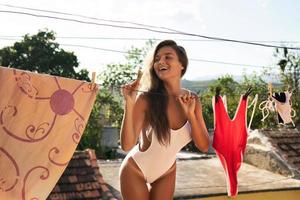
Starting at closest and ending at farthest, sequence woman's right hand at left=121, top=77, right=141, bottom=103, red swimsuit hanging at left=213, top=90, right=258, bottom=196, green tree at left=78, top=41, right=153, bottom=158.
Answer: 1. woman's right hand at left=121, top=77, right=141, bottom=103
2. red swimsuit hanging at left=213, top=90, right=258, bottom=196
3. green tree at left=78, top=41, right=153, bottom=158

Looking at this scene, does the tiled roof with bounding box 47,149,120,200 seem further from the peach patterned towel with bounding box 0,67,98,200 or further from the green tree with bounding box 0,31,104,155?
the green tree with bounding box 0,31,104,155

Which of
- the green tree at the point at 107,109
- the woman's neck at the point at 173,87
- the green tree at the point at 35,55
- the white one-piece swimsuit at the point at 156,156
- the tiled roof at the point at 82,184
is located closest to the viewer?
the white one-piece swimsuit at the point at 156,156

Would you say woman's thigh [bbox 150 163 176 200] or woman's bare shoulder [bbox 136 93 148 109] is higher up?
woman's bare shoulder [bbox 136 93 148 109]

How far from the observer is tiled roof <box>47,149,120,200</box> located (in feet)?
15.3

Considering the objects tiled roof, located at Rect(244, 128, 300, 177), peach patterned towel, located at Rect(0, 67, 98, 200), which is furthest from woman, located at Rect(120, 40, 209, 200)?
tiled roof, located at Rect(244, 128, 300, 177)

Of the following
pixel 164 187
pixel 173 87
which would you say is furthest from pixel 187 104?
pixel 164 187

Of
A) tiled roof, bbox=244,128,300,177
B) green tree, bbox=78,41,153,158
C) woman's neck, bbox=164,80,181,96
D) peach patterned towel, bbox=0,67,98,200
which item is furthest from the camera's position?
green tree, bbox=78,41,153,158

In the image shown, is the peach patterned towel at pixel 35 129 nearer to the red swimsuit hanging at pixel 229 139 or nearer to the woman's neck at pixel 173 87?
the woman's neck at pixel 173 87

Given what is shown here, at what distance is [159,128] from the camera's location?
2717mm

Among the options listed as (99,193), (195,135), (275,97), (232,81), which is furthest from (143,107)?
(232,81)

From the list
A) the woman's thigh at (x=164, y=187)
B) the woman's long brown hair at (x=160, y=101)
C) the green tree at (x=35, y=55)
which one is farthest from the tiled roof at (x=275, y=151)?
the green tree at (x=35, y=55)

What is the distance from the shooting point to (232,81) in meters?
23.2

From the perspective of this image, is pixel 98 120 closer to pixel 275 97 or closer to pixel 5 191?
pixel 275 97

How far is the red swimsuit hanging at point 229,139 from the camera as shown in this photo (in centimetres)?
324
